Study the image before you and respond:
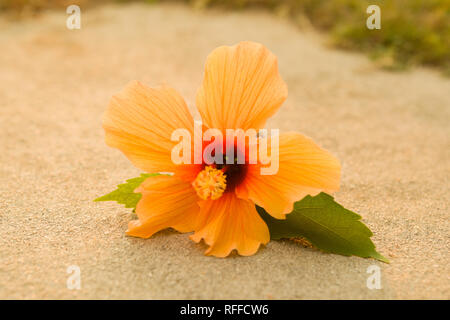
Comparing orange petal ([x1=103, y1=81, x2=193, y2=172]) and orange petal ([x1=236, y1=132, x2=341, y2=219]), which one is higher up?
orange petal ([x1=103, y1=81, x2=193, y2=172])

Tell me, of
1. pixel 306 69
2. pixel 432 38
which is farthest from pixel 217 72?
pixel 432 38

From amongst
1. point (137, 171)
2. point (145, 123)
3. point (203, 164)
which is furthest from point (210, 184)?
point (137, 171)

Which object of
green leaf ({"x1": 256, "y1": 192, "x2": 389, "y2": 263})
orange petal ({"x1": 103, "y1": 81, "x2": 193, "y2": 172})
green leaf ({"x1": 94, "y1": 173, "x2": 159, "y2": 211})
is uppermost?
orange petal ({"x1": 103, "y1": 81, "x2": 193, "y2": 172})

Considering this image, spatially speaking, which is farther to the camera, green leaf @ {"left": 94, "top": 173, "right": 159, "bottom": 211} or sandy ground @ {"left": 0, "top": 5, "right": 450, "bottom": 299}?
green leaf @ {"left": 94, "top": 173, "right": 159, "bottom": 211}

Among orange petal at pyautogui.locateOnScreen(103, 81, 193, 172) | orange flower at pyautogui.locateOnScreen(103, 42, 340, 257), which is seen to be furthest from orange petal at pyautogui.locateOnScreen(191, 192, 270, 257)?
orange petal at pyautogui.locateOnScreen(103, 81, 193, 172)

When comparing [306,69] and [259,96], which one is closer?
[259,96]

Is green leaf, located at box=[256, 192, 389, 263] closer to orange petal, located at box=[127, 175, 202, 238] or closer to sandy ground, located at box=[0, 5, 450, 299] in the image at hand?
sandy ground, located at box=[0, 5, 450, 299]

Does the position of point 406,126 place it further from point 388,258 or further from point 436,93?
point 388,258
